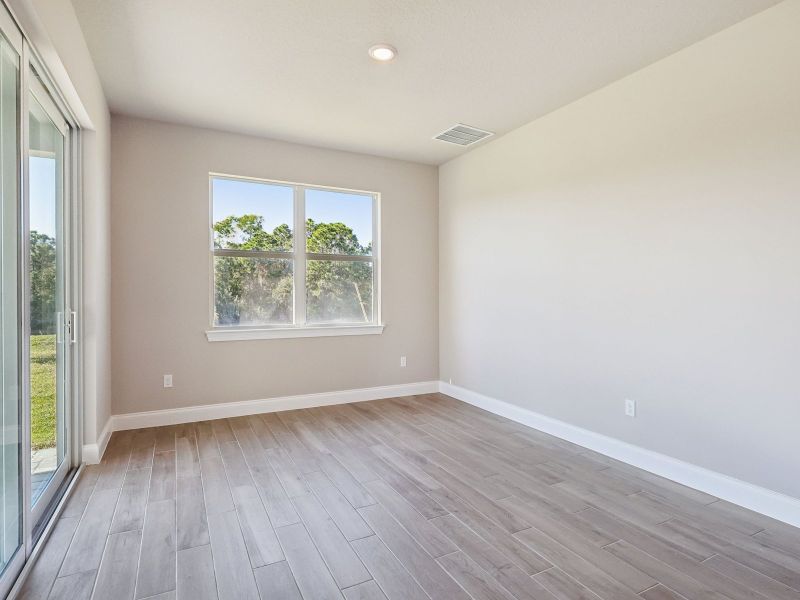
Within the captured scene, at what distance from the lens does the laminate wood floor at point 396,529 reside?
1.79 metres

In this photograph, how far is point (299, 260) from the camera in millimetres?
4473

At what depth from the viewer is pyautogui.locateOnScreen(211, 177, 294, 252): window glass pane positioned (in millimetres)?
4152

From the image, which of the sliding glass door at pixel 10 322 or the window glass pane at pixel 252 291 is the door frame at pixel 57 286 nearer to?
the sliding glass door at pixel 10 322

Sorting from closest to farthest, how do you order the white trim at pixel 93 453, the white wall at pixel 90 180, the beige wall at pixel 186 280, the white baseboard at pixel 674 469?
the white wall at pixel 90 180, the white baseboard at pixel 674 469, the white trim at pixel 93 453, the beige wall at pixel 186 280

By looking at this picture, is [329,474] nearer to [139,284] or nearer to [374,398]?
[374,398]

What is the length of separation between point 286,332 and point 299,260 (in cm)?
74

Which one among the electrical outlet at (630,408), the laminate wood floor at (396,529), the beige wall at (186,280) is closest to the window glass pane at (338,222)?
the beige wall at (186,280)

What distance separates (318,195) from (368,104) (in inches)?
52.5

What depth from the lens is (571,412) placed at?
3.53 m

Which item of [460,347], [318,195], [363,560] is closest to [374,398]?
[460,347]

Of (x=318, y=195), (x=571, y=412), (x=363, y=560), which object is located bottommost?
(x=363, y=560)

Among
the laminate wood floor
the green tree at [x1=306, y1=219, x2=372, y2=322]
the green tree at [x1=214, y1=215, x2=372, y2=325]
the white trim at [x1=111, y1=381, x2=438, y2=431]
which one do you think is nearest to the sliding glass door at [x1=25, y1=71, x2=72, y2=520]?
the laminate wood floor

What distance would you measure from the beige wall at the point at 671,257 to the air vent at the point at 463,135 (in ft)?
0.76

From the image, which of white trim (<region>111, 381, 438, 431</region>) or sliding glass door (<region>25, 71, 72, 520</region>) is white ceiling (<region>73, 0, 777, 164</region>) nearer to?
sliding glass door (<region>25, 71, 72, 520</region>)
